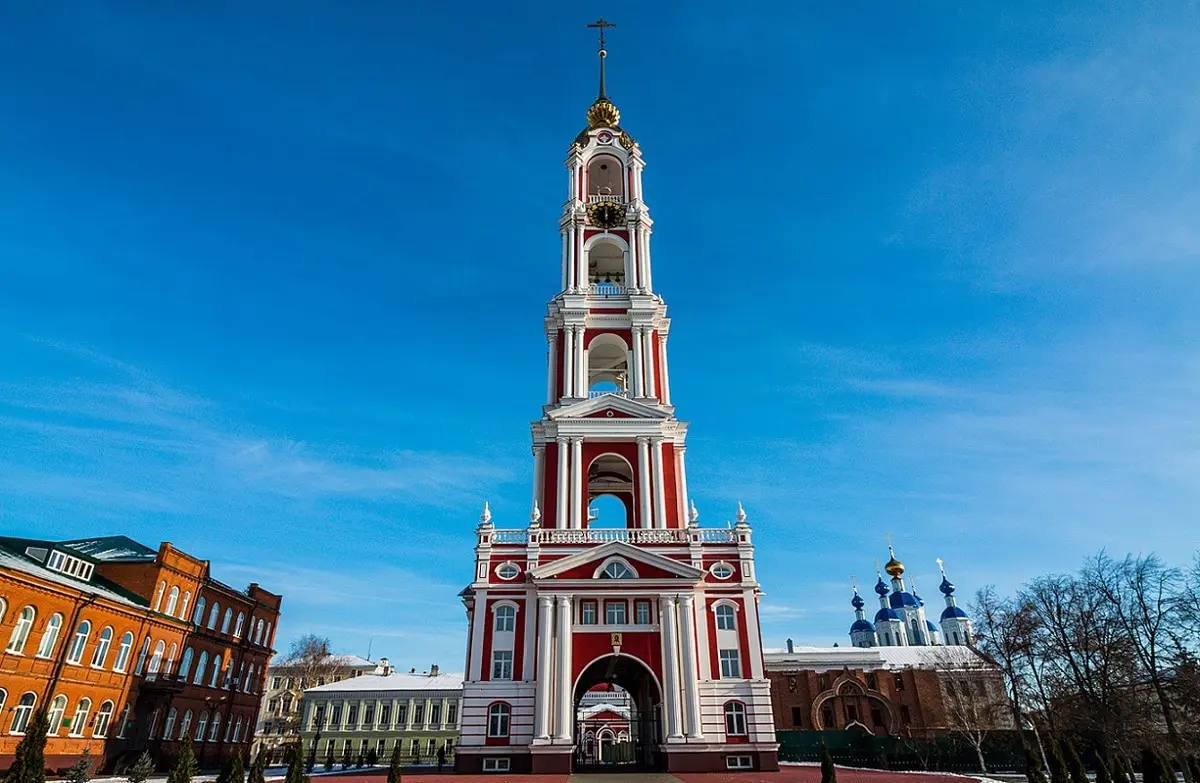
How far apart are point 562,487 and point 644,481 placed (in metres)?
4.27

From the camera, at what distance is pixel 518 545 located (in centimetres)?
3331

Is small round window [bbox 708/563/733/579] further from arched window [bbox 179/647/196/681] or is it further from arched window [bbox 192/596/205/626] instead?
arched window [bbox 192/596/205/626]

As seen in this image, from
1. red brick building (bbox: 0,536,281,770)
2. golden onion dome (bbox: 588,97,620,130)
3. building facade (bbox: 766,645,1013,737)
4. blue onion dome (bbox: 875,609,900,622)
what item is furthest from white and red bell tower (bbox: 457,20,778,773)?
blue onion dome (bbox: 875,609,900,622)

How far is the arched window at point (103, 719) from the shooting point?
31938 millimetres

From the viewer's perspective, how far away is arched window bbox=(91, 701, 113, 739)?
31.9 meters

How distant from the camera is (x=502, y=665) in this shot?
30.8 metres

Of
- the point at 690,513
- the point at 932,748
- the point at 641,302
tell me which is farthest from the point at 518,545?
the point at 932,748

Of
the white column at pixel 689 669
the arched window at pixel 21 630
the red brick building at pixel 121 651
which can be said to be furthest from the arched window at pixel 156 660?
the white column at pixel 689 669

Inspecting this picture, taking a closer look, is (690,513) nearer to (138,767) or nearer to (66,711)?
(138,767)

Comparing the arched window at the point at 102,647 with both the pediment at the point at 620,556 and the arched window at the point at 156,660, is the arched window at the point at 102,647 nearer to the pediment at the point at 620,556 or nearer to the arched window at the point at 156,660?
the arched window at the point at 156,660

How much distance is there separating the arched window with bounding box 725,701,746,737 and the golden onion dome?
3835 cm

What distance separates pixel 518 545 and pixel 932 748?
122 feet

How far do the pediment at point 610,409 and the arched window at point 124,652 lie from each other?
2326 cm

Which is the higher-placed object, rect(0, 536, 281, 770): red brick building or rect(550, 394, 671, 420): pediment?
rect(550, 394, 671, 420): pediment
